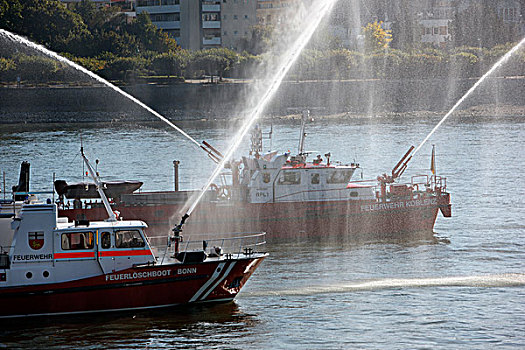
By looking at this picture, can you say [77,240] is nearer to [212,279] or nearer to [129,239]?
[129,239]

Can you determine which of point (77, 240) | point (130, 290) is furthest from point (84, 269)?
point (130, 290)

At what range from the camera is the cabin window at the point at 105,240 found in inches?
1038

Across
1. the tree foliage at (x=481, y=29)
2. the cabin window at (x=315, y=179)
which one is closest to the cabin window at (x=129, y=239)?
the cabin window at (x=315, y=179)

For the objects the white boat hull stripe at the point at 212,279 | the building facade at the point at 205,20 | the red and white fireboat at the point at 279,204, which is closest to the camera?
the white boat hull stripe at the point at 212,279

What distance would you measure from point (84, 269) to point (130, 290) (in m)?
1.56

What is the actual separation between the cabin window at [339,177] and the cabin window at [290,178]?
4.46ft

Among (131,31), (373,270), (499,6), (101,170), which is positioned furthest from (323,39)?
(373,270)

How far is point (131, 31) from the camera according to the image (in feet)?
461

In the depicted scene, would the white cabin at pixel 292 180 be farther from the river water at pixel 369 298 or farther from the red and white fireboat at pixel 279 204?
the river water at pixel 369 298

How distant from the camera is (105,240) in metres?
26.4

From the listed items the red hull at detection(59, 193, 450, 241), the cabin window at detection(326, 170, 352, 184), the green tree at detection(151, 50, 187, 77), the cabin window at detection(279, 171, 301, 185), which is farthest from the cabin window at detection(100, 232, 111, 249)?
the green tree at detection(151, 50, 187, 77)

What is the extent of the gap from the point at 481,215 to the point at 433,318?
18498mm

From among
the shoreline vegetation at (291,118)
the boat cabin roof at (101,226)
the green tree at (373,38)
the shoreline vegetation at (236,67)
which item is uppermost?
the green tree at (373,38)

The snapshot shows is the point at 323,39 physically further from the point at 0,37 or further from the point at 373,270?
the point at 373,270
